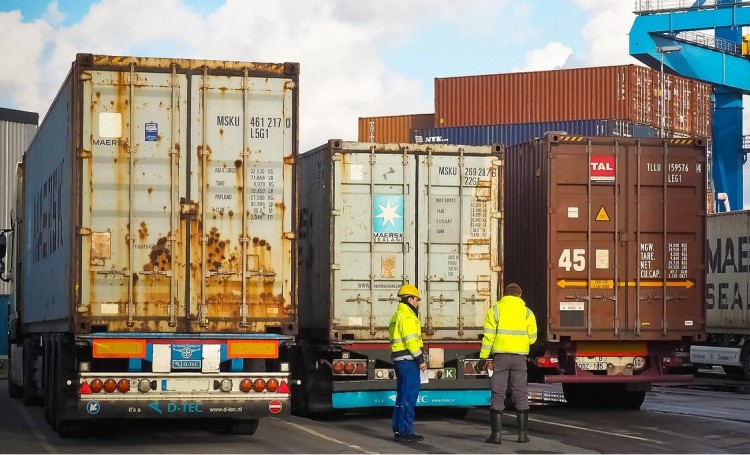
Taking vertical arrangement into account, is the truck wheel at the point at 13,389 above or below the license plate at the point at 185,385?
below

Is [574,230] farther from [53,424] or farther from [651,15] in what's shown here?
[651,15]

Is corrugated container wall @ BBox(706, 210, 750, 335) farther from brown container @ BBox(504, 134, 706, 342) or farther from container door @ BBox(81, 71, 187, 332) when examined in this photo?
container door @ BBox(81, 71, 187, 332)

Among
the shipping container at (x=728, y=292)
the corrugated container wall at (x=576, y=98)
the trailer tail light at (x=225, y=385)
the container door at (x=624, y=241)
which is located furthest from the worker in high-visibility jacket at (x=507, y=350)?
the corrugated container wall at (x=576, y=98)

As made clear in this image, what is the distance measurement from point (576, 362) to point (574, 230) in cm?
181

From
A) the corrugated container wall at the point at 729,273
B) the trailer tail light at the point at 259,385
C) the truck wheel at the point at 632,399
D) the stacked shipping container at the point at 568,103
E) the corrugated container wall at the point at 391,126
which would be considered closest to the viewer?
the trailer tail light at the point at 259,385

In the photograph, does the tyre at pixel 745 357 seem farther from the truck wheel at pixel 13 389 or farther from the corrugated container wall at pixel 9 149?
the corrugated container wall at pixel 9 149

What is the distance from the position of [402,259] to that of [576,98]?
123 ft

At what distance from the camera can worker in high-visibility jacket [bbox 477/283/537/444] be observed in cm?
1412

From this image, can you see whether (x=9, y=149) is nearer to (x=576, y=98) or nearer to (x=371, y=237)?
(x=576, y=98)

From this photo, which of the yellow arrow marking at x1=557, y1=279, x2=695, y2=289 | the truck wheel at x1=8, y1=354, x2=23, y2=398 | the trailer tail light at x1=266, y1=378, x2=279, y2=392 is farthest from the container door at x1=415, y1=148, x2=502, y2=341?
the truck wheel at x1=8, y1=354, x2=23, y2=398

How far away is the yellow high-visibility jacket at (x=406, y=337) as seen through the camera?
47.0 feet

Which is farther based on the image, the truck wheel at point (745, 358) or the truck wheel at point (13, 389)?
the truck wheel at point (745, 358)

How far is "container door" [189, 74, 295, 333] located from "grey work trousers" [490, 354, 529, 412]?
2378 mm

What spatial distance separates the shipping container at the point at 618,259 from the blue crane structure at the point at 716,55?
87.0 ft
